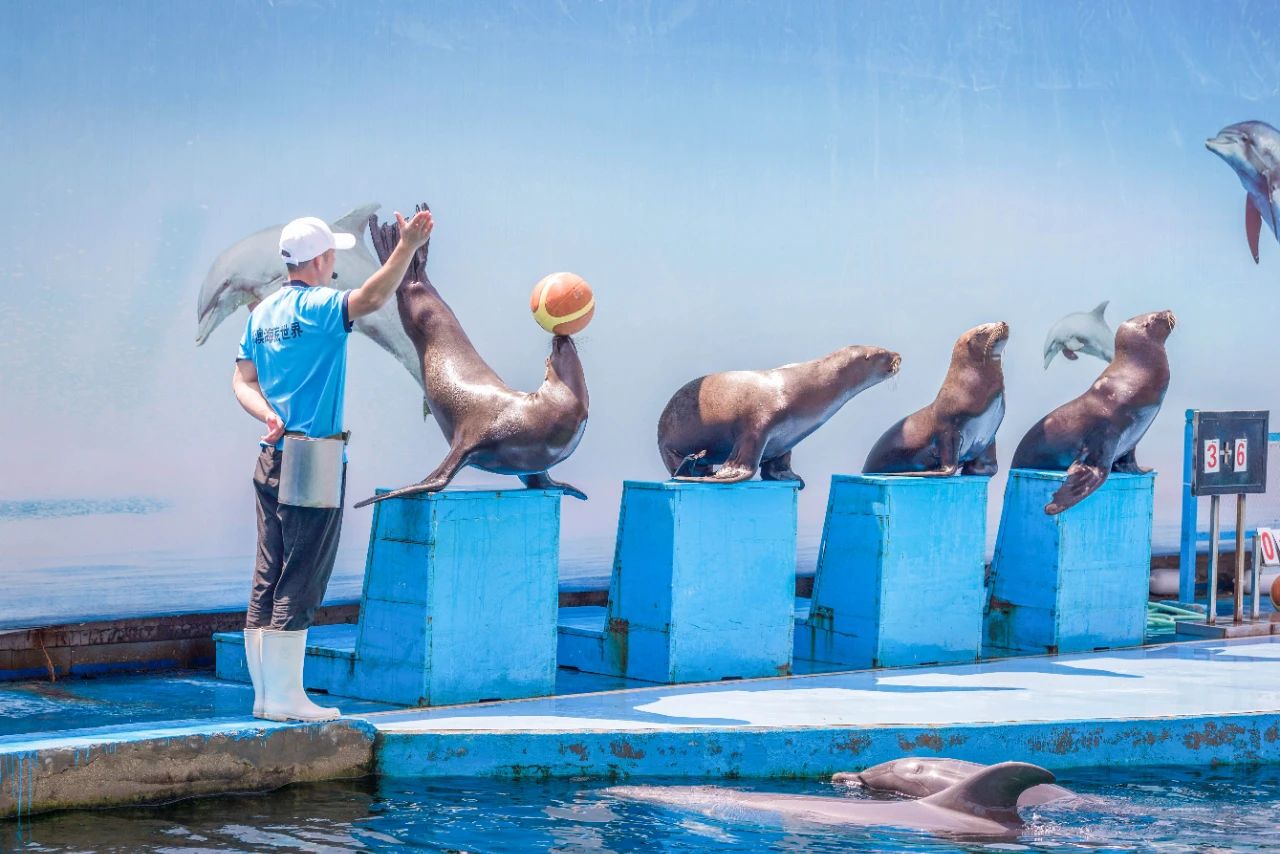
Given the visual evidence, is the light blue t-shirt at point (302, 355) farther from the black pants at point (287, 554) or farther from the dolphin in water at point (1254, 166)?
the dolphin in water at point (1254, 166)

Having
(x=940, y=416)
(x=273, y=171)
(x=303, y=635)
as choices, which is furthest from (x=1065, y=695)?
(x=273, y=171)

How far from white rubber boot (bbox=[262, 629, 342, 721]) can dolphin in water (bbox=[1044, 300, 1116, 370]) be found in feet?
18.1

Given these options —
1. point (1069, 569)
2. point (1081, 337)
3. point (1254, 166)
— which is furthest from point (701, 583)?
point (1254, 166)

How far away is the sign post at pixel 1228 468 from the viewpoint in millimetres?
7609

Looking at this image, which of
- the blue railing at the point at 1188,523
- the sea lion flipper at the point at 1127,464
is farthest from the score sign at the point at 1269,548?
the sea lion flipper at the point at 1127,464

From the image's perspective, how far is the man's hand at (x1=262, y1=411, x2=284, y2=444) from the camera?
4645mm

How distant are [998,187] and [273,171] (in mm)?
4092

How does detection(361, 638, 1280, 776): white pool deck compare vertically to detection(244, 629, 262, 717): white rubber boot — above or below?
below

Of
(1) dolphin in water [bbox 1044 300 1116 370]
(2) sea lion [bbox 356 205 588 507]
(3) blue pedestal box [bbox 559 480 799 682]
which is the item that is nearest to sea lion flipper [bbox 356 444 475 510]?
(2) sea lion [bbox 356 205 588 507]

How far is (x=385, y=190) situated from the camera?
719 cm

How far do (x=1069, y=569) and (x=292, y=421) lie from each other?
3.66m

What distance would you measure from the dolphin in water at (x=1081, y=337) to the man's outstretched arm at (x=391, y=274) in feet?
17.8

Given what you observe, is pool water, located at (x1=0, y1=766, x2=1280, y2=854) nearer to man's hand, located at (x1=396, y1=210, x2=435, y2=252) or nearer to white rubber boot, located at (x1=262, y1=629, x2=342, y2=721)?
white rubber boot, located at (x1=262, y1=629, x2=342, y2=721)

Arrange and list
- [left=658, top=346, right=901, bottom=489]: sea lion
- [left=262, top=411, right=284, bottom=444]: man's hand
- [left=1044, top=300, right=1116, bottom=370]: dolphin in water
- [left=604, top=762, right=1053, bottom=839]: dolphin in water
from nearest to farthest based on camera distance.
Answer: [left=604, top=762, right=1053, bottom=839]: dolphin in water
[left=262, top=411, right=284, bottom=444]: man's hand
[left=658, top=346, right=901, bottom=489]: sea lion
[left=1044, top=300, right=1116, bottom=370]: dolphin in water
